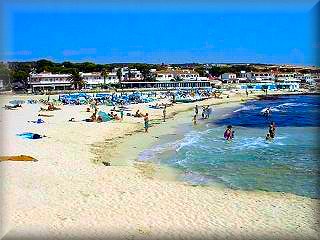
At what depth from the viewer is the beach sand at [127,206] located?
5.25 metres

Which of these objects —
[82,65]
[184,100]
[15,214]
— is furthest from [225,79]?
[15,214]

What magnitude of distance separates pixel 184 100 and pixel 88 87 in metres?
19.7

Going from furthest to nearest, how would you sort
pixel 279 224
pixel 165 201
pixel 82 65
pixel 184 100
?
pixel 82 65 < pixel 184 100 < pixel 165 201 < pixel 279 224

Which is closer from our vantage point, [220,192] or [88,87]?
[220,192]

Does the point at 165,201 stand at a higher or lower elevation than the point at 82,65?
lower

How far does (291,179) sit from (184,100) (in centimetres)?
2732

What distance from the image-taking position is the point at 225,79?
68.8m

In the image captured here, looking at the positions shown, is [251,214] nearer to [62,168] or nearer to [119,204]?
[119,204]

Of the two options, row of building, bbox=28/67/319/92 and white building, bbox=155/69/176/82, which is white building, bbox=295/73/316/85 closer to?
row of building, bbox=28/67/319/92

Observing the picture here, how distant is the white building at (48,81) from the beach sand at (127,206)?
A: 38663mm

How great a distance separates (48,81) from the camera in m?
48.3

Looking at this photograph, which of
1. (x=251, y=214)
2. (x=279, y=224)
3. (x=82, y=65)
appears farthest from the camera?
(x=82, y=65)

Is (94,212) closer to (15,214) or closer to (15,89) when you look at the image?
(15,214)

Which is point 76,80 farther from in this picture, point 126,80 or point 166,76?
point 166,76
